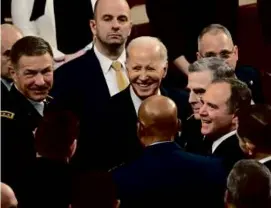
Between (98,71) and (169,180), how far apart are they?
1.49 meters

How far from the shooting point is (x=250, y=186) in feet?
11.3

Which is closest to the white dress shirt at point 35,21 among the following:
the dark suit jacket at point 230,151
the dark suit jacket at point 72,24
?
the dark suit jacket at point 72,24

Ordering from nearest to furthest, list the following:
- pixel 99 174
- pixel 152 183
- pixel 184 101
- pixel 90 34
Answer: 1. pixel 99 174
2. pixel 152 183
3. pixel 184 101
4. pixel 90 34

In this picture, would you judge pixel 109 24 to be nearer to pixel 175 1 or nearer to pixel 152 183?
pixel 175 1

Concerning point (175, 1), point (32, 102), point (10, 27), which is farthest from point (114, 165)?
point (175, 1)

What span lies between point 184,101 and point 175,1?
1.44 m

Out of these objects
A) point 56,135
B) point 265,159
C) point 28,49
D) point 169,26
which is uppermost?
point 28,49

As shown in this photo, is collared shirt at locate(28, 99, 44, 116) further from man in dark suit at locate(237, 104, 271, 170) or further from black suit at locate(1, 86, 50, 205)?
man in dark suit at locate(237, 104, 271, 170)

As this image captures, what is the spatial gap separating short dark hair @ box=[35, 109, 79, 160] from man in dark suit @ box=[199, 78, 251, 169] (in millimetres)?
906

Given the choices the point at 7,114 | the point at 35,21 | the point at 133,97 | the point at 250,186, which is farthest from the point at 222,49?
the point at 250,186

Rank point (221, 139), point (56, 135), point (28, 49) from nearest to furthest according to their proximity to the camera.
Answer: point (56, 135)
point (221, 139)
point (28, 49)

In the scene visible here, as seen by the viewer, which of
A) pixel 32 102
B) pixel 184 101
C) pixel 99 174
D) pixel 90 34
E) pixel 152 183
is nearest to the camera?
pixel 99 174

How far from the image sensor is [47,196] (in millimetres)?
3674

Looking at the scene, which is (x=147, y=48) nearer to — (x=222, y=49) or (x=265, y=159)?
(x=222, y=49)
